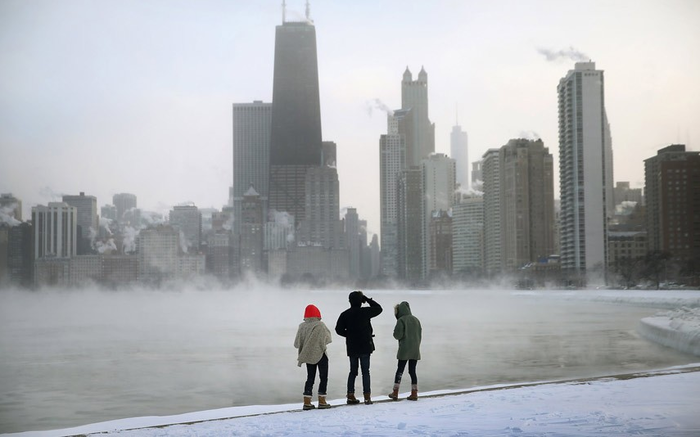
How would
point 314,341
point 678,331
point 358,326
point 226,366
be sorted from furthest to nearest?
point 678,331 < point 226,366 < point 358,326 < point 314,341

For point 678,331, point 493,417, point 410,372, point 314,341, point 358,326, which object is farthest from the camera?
point 678,331

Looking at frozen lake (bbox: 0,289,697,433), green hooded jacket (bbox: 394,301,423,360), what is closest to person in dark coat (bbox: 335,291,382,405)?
green hooded jacket (bbox: 394,301,423,360)

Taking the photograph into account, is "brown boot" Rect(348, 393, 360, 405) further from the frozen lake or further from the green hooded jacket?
the frozen lake

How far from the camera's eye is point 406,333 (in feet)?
52.4

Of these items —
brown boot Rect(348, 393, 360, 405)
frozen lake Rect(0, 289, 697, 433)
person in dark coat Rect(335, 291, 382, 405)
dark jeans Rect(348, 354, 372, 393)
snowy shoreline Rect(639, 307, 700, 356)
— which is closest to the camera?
person in dark coat Rect(335, 291, 382, 405)

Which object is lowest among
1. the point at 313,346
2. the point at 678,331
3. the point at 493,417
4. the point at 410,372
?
the point at 678,331

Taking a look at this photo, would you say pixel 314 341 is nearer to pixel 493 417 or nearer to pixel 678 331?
pixel 493 417

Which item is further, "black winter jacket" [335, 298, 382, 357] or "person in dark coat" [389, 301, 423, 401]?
"person in dark coat" [389, 301, 423, 401]

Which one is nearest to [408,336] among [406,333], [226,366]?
[406,333]

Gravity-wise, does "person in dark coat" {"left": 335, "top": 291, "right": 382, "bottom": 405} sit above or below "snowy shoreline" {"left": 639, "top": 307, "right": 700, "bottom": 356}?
above

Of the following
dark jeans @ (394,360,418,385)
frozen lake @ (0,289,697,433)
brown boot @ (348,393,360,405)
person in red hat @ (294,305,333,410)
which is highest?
person in red hat @ (294,305,333,410)

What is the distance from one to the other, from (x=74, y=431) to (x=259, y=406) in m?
4.28

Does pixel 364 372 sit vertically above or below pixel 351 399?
above

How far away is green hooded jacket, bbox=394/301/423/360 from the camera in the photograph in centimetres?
1598
